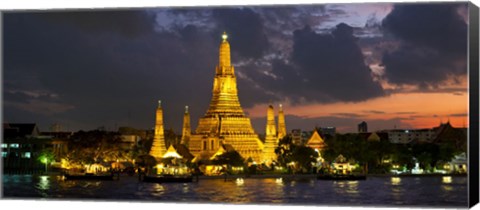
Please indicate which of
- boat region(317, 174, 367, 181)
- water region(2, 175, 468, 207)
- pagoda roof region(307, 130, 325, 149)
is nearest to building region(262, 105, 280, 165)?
pagoda roof region(307, 130, 325, 149)

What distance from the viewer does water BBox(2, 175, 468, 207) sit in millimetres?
16938

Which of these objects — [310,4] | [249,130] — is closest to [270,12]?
[310,4]

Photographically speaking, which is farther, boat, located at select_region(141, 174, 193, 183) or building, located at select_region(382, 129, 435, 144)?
boat, located at select_region(141, 174, 193, 183)

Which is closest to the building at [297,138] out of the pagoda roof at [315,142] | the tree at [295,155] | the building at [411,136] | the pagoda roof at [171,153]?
the tree at [295,155]

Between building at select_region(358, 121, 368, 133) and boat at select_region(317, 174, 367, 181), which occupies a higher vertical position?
building at select_region(358, 121, 368, 133)

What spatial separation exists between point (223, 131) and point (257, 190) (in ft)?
28.1

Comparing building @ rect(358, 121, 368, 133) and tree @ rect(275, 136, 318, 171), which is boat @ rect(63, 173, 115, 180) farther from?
building @ rect(358, 121, 368, 133)

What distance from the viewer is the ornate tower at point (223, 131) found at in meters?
27.7

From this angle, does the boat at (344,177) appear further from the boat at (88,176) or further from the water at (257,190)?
the boat at (88,176)

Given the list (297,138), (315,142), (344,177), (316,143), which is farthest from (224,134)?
(344,177)

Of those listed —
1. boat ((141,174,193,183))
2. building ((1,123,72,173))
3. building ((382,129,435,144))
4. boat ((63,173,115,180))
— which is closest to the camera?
building ((382,129,435,144))

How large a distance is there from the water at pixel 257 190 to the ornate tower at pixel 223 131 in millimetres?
3112

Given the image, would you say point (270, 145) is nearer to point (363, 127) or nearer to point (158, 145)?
point (158, 145)

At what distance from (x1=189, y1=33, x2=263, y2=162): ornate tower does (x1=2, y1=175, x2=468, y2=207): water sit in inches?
123
